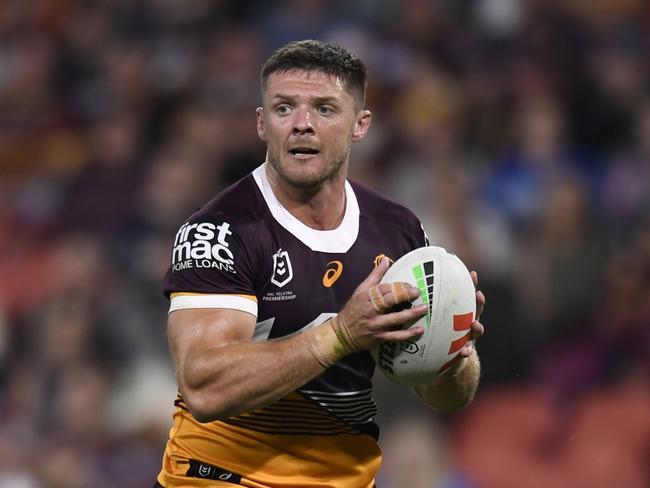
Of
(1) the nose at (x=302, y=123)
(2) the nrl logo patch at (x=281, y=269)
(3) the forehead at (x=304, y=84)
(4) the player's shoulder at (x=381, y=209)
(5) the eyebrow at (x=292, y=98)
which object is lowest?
(2) the nrl logo patch at (x=281, y=269)

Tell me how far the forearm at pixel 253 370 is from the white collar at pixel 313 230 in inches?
21.9

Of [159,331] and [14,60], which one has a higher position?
[14,60]

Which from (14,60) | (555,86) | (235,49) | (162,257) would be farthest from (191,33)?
(555,86)

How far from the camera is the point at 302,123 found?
454cm

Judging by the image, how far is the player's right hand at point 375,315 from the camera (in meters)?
4.04

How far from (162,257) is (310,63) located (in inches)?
200

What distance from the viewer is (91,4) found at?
12344 millimetres

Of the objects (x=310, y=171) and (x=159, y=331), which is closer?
(x=310, y=171)

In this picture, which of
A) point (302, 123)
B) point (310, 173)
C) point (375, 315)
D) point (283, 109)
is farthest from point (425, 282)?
point (283, 109)

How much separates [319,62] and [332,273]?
777 millimetres

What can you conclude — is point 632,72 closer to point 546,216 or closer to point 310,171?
point 546,216

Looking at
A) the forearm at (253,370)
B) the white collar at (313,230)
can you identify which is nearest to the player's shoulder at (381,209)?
the white collar at (313,230)

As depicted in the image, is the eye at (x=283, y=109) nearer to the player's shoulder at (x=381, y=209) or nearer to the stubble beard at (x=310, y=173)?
the stubble beard at (x=310, y=173)

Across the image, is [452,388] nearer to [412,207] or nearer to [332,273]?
[332,273]
